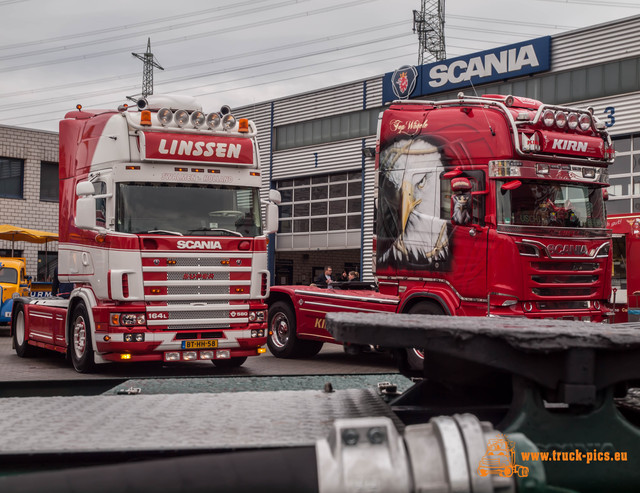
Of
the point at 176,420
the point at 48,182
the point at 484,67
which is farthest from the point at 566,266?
the point at 48,182

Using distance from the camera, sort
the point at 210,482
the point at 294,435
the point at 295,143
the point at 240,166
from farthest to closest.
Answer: the point at 295,143
the point at 240,166
the point at 294,435
the point at 210,482

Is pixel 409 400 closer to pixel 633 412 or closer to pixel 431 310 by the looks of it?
pixel 633 412

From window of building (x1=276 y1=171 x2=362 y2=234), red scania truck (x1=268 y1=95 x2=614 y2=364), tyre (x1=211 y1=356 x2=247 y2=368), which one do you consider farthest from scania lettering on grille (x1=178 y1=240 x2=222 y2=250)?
window of building (x1=276 y1=171 x2=362 y2=234)

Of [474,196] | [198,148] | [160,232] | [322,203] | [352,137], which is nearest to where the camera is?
[474,196]

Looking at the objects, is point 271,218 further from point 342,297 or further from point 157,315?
point 157,315

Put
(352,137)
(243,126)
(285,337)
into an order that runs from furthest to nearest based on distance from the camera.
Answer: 1. (352,137)
2. (285,337)
3. (243,126)

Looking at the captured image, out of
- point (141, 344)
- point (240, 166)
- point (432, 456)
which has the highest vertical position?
point (240, 166)

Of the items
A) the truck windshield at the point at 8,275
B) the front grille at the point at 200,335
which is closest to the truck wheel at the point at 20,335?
the front grille at the point at 200,335

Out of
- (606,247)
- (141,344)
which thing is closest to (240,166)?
(141,344)

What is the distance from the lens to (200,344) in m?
11.9

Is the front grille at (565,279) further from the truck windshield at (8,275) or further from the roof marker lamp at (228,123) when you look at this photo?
the truck windshield at (8,275)

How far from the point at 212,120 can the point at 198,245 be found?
1884 millimetres

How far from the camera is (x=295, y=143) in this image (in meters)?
44.2

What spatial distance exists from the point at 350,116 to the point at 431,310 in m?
30.1
